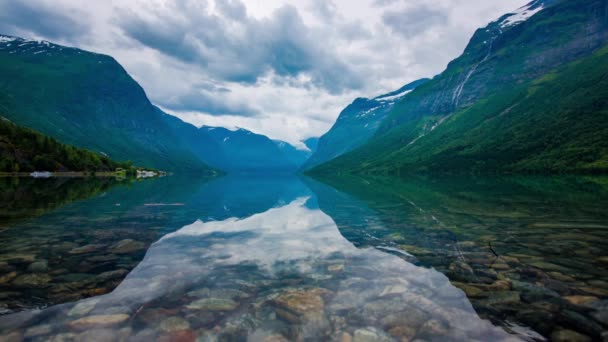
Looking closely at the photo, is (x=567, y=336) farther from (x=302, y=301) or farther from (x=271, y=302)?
(x=271, y=302)

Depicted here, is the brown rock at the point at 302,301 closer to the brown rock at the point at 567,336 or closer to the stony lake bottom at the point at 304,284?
the stony lake bottom at the point at 304,284

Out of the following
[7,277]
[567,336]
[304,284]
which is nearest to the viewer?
[567,336]

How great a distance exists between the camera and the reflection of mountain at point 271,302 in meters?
7.95

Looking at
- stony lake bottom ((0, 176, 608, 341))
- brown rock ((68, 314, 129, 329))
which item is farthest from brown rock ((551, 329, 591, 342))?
brown rock ((68, 314, 129, 329))

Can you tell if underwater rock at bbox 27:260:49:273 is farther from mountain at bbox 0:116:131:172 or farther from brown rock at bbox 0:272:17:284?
mountain at bbox 0:116:131:172

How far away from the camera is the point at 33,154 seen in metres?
118

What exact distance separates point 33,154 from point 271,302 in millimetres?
145799

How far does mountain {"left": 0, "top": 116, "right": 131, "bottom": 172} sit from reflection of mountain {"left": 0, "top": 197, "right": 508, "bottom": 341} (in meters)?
129

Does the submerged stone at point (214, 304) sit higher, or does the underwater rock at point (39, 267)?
the submerged stone at point (214, 304)

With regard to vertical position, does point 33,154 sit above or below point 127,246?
above

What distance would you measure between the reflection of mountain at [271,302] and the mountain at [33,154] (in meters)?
129

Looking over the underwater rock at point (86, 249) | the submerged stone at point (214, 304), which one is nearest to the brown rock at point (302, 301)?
the submerged stone at point (214, 304)

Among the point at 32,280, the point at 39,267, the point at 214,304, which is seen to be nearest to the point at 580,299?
the point at 214,304

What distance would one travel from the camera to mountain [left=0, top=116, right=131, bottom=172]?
108 metres
